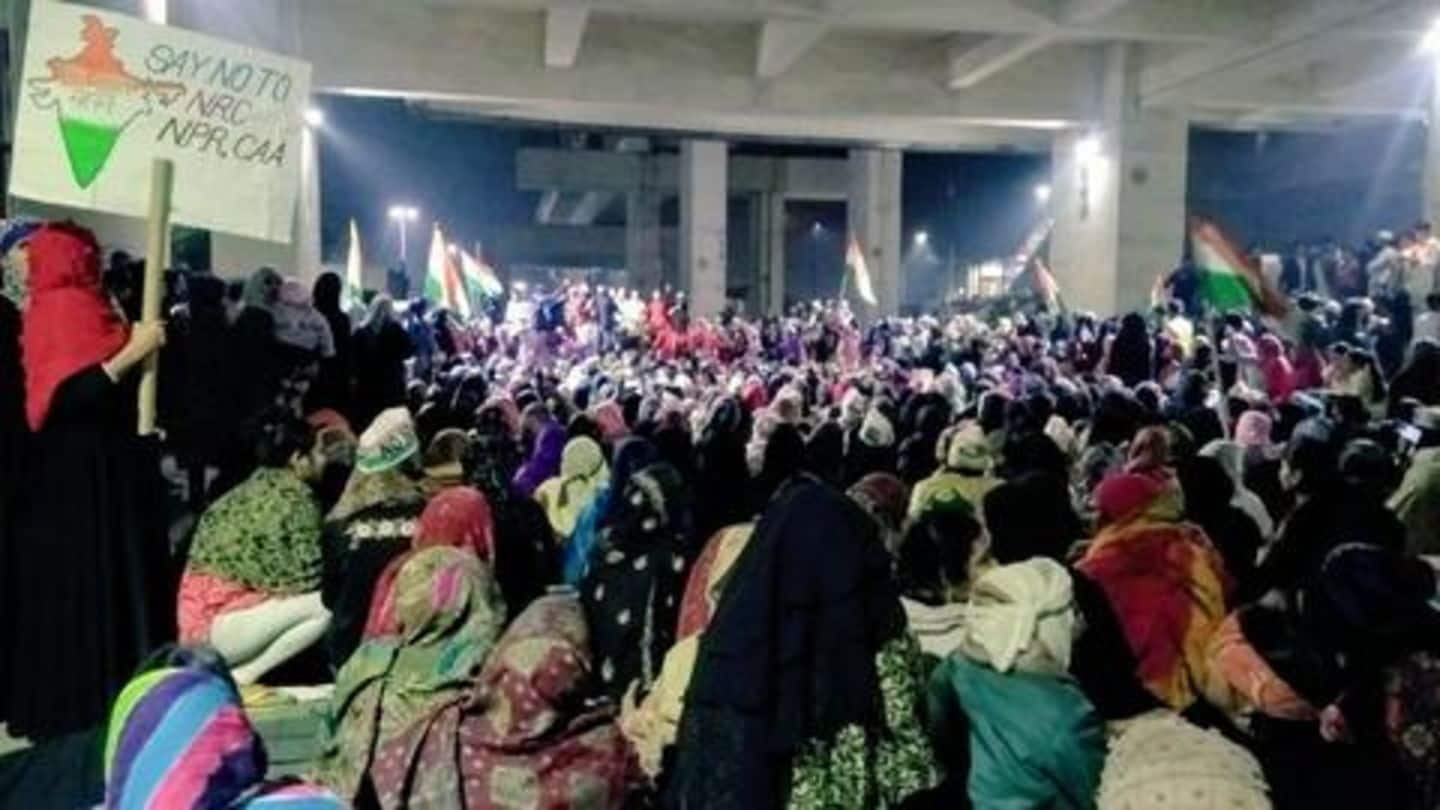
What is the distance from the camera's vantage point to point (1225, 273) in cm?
941

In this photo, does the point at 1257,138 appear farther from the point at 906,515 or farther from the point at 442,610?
the point at 442,610

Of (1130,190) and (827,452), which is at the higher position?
(1130,190)

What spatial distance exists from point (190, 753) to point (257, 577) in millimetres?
2583

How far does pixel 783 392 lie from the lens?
9.75 metres

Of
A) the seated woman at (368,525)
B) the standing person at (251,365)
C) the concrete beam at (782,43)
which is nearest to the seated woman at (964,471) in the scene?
the seated woman at (368,525)

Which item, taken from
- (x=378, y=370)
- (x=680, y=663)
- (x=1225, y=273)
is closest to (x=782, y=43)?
(x=1225, y=273)

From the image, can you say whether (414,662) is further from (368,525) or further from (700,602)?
(368,525)

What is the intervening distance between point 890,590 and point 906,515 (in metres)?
2.02

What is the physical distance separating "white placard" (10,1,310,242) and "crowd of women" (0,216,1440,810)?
344 mm

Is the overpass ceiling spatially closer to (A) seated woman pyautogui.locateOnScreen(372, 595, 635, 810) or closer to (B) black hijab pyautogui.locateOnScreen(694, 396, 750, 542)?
(B) black hijab pyautogui.locateOnScreen(694, 396, 750, 542)

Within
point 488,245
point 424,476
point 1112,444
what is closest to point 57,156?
point 424,476

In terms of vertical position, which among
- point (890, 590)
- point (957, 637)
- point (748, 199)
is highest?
point (748, 199)

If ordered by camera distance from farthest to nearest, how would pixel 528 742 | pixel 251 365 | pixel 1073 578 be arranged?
pixel 251 365 → pixel 1073 578 → pixel 528 742

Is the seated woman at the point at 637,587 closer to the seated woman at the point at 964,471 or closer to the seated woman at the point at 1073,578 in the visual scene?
the seated woman at the point at 1073,578
